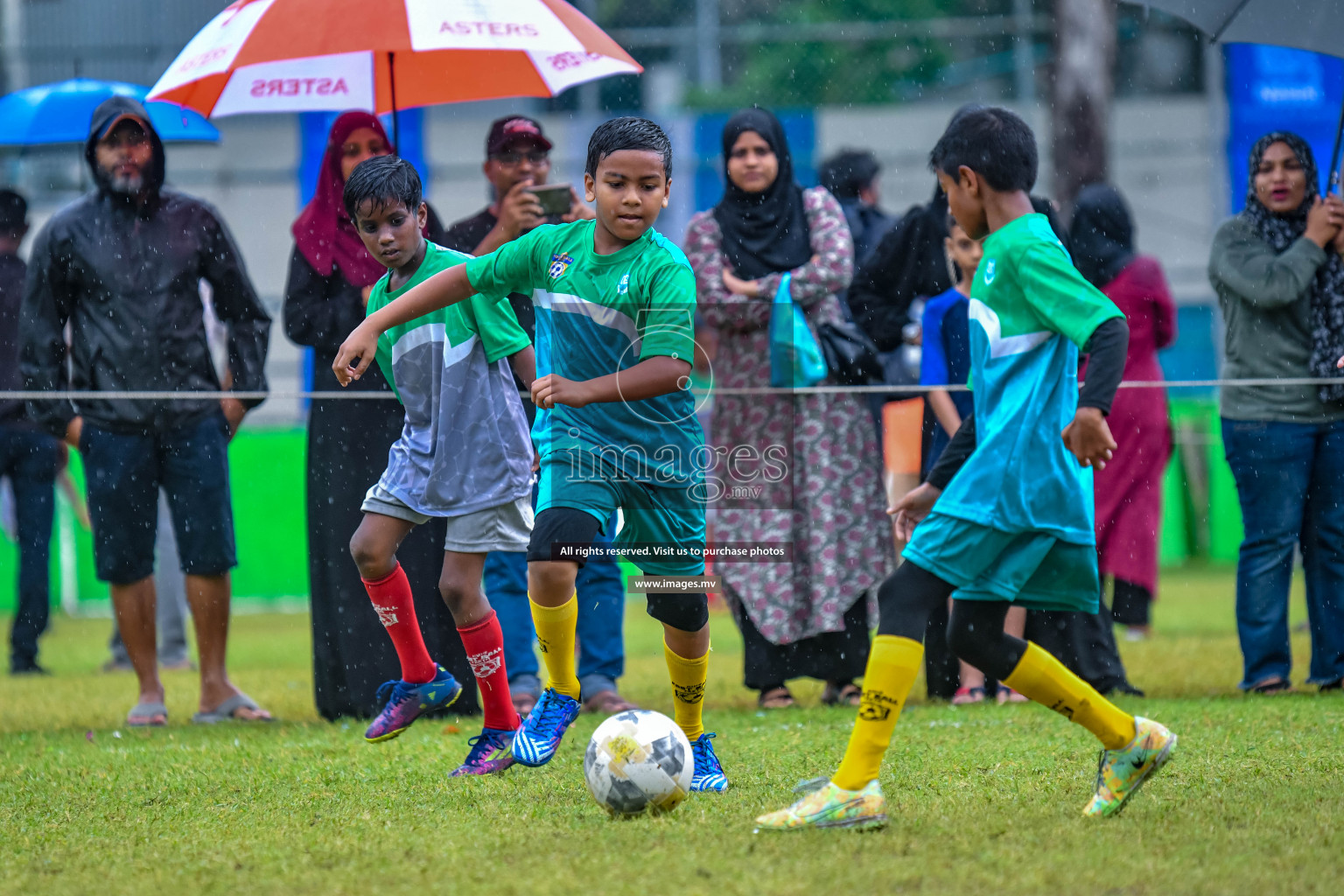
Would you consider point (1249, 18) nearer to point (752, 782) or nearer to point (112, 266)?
point (752, 782)

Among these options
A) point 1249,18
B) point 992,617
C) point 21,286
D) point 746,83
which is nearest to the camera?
point 992,617

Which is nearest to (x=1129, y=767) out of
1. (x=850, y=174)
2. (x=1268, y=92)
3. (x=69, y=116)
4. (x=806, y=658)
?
(x=806, y=658)

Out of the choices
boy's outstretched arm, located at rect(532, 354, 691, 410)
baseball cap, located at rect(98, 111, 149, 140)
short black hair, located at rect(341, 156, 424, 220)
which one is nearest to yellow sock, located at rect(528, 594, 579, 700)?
boy's outstretched arm, located at rect(532, 354, 691, 410)

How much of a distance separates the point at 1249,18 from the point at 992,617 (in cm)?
351

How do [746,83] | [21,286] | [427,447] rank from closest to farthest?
1. [427,447]
2. [21,286]
3. [746,83]

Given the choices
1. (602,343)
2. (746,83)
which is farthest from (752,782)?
(746,83)

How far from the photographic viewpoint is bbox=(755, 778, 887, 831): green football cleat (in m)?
3.55

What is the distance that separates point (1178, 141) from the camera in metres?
18.2

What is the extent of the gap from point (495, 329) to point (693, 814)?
1.78m

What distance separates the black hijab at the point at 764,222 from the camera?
643 cm

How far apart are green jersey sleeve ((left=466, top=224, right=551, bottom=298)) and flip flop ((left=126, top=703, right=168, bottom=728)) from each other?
2.85 meters

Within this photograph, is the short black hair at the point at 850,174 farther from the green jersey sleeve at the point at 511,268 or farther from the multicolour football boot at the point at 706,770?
the multicolour football boot at the point at 706,770

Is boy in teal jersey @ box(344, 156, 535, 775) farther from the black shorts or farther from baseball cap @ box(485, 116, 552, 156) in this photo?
baseball cap @ box(485, 116, 552, 156)

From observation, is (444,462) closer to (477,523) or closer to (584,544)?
(477,523)
